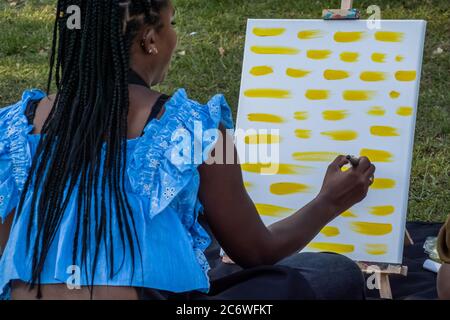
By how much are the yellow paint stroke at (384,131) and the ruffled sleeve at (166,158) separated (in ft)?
3.94

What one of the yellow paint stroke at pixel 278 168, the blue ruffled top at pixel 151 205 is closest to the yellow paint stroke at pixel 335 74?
the yellow paint stroke at pixel 278 168

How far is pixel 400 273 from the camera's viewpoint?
118 inches

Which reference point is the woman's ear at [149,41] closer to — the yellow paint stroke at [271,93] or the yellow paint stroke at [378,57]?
the yellow paint stroke at [271,93]

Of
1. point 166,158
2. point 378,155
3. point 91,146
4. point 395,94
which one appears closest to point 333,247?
point 378,155

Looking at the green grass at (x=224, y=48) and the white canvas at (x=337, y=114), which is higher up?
the green grass at (x=224, y=48)

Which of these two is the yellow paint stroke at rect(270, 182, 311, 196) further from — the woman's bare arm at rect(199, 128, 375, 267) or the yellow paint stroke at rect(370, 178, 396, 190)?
the woman's bare arm at rect(199, 128, 375, 267)

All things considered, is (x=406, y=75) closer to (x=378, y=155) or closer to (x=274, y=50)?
(x=378, y=155)

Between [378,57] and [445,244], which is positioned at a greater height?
[378,57]

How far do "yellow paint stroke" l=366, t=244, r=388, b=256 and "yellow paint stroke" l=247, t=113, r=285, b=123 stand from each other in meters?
0.58

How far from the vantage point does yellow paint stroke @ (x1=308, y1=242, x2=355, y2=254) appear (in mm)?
3107

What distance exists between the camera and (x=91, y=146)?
201 cm

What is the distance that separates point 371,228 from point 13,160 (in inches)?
58.0

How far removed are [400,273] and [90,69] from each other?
1493 mm

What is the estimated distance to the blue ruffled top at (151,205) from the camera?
1.99 m
